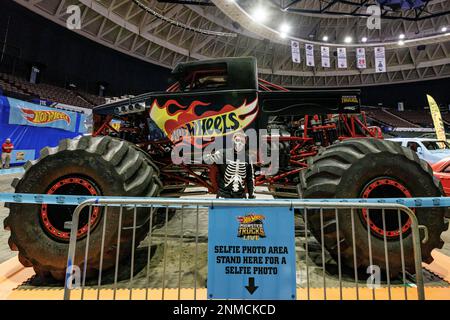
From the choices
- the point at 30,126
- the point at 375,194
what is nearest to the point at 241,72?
the point at 375,194

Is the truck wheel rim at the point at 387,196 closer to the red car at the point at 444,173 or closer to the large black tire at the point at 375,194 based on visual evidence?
the large black tire at the point at 375,194

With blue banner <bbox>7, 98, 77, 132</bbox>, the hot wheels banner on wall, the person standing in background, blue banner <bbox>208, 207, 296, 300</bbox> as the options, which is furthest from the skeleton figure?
blue banner <bbox>7, 98, 77, 132</bbox>

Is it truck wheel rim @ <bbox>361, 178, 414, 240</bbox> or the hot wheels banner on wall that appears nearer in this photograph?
truck wheel rim @ <bbox>361, 178, 414, 240</bbox>

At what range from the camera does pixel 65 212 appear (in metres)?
2.81

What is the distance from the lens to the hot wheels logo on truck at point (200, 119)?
3.37 metres

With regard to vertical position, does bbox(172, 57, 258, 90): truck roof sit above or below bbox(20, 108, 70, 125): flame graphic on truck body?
below

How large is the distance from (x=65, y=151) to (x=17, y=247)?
1.20 metres

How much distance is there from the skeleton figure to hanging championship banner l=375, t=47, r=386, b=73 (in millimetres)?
25797

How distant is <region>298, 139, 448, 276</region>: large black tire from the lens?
8.39ft

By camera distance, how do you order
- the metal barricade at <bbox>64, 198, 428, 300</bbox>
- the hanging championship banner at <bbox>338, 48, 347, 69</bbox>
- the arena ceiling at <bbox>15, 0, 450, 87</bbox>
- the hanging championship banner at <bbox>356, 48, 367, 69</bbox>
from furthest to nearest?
1. the hanging championship banner at <bbox>338, 48, 347, 69</bbox>
2. the hanging championship banner at <bbox>356, 48, 367, 69</bbox>
3. the arena ceiling at <bbox>15, 0, 450, 87</bbox>
4. the metal barricade at <bbox>64, 198, 428, 300</bbox>

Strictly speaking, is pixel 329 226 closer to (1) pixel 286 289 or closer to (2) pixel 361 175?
(2) pixel 361 175

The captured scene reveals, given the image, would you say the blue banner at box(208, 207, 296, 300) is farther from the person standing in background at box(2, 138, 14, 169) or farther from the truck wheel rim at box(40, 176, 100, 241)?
the person standing in background at box(2, 138, 14, 169)

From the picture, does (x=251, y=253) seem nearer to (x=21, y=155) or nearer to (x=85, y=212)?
(x=85, y=212)
